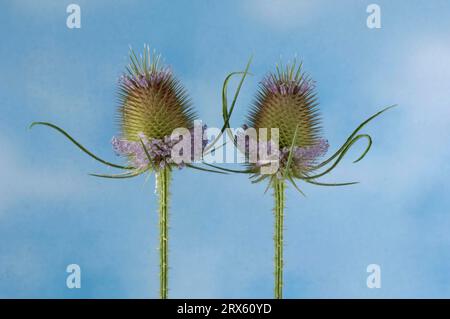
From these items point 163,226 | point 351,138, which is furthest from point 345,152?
point 163,226

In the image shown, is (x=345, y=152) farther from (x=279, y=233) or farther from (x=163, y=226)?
(x=163, y=226)

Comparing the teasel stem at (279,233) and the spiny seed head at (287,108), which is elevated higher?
the spiny seed head at (287,108)

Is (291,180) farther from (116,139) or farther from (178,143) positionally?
(116,139)

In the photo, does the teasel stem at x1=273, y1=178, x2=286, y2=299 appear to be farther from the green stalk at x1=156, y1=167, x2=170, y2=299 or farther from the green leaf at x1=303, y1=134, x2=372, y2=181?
the green stalk at x1=156, y1=167, x2=170, y2=299

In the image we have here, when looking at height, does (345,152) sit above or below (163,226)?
above

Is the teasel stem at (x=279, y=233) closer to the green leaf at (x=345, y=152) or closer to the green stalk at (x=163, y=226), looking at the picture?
the green leaf at (x=345, y=152)
